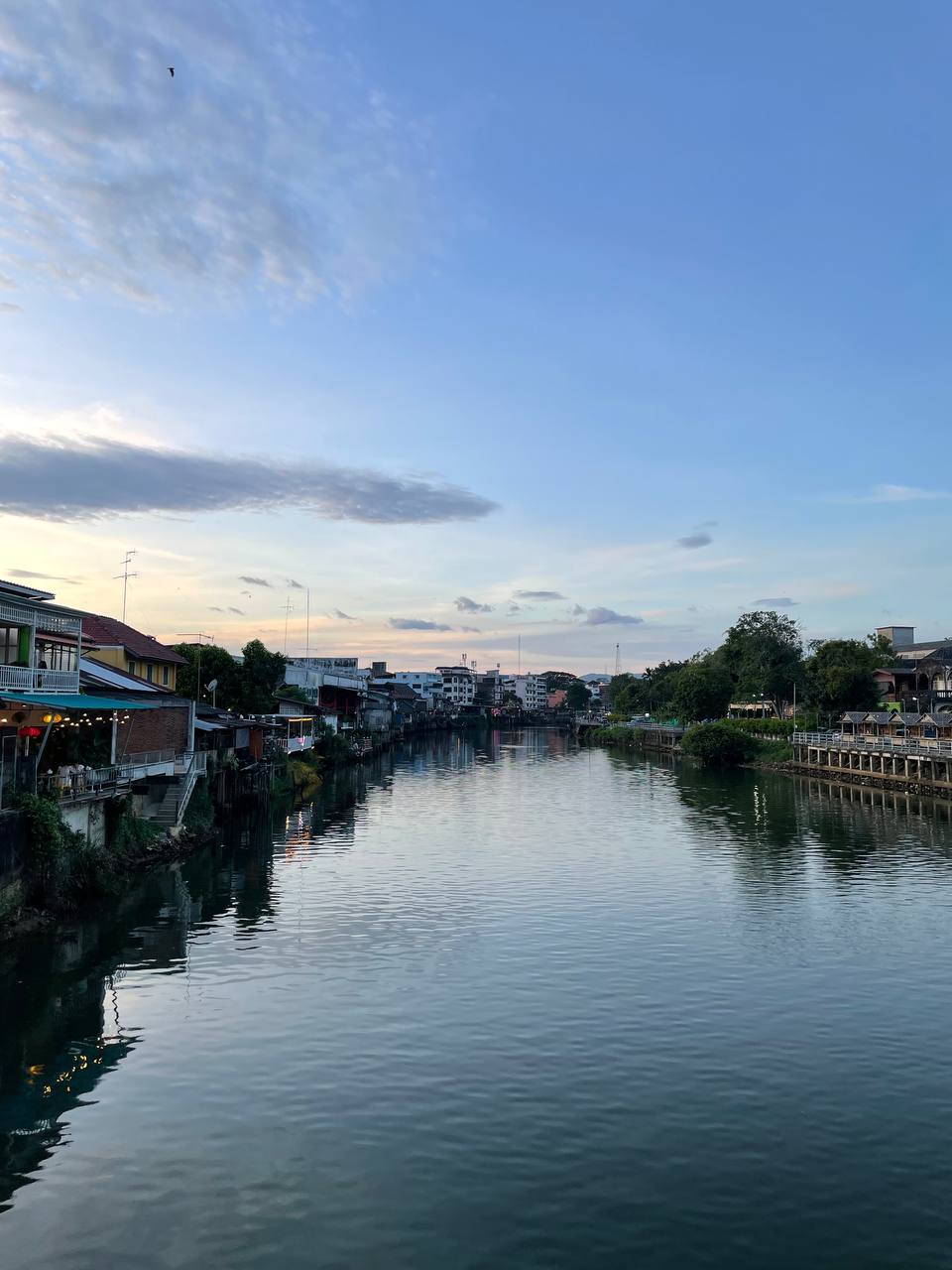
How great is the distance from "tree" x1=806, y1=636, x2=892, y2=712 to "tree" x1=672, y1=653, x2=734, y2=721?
2582cm

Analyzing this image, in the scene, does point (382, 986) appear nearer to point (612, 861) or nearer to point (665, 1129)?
point (665, 1129)

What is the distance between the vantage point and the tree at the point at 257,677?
80812mm

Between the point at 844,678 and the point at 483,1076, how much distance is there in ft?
329

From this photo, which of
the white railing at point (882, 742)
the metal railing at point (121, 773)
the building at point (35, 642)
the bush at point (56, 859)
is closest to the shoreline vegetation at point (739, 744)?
the white railing at point (882, 742)

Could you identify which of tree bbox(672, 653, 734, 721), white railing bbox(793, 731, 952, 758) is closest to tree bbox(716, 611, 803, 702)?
tree bbox(672, 653, 734, 721)

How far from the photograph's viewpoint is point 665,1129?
57.3 ft

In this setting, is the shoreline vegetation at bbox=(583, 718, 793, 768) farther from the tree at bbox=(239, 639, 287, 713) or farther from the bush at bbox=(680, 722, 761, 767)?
the tree at bbox=(239, 639, 287, 713)

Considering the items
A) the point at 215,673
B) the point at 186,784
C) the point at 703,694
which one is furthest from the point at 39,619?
the point at 703,694

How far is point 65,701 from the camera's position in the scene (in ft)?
116

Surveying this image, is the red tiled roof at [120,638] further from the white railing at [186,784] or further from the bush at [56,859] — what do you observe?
the bush at [56,859]

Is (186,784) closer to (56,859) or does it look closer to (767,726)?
(56,859)

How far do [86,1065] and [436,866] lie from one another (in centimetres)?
2467

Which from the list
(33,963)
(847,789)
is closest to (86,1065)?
(33,963)

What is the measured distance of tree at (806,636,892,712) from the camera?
110000mm
